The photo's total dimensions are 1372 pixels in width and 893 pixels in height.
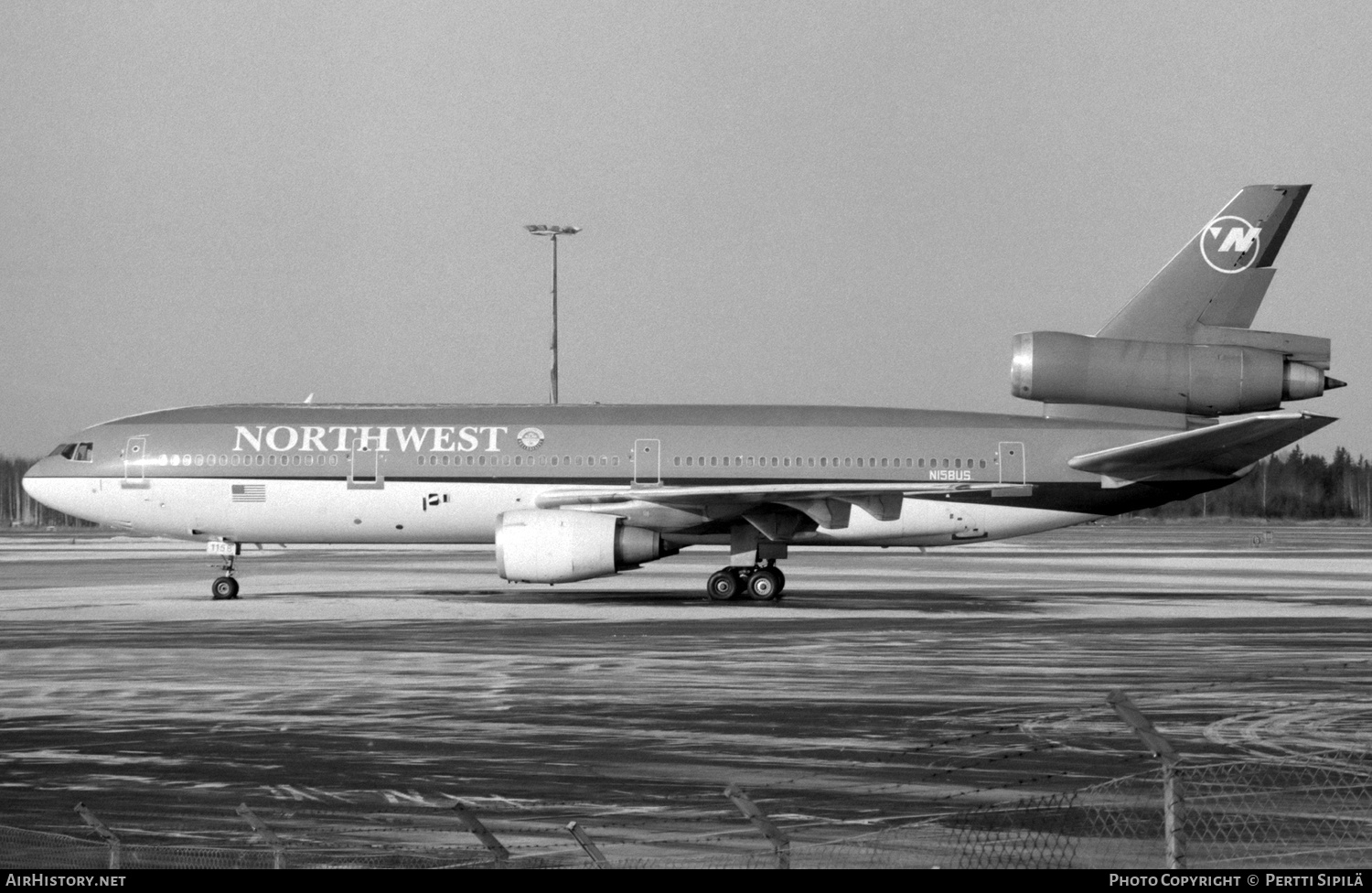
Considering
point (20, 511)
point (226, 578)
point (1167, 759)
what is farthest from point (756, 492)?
point (20, 511)

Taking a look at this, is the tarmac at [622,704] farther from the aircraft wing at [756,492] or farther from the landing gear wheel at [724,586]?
the aircraft wing at [756,492]

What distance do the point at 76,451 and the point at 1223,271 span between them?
81.8ft

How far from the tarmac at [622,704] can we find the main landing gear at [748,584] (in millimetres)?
648

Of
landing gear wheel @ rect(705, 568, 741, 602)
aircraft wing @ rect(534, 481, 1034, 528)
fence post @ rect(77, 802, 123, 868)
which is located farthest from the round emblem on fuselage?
fence post @ rect(77, 802, 123, 868)

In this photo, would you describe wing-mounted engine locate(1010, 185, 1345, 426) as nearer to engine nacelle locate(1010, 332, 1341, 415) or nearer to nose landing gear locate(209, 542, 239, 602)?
engine nacelle locate(1010, 332, 1341, 415)

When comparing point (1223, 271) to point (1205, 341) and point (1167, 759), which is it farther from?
point (1167, 759)

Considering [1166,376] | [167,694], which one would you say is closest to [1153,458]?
[1166,376]

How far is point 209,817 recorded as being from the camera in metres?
10.1

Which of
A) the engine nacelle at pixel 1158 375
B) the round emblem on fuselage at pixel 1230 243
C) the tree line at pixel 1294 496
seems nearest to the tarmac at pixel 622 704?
the engine nacelle at pixel 1158 375

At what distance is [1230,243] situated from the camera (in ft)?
102

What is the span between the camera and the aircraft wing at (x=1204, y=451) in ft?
93.7

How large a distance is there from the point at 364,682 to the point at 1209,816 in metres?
10.2

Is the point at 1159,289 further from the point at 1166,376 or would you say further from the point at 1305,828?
the point at 1305,828

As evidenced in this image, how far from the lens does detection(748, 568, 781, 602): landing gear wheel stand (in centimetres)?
3067
